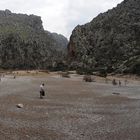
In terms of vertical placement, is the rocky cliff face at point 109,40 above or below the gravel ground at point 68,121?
above

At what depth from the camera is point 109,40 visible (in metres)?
151

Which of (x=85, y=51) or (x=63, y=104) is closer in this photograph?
(x=63, y=104)

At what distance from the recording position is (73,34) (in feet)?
568

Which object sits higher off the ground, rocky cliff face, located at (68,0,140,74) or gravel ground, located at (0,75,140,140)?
rocky cliff face, located at (68,0,140,74)

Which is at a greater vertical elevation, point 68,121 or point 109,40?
point 109,40

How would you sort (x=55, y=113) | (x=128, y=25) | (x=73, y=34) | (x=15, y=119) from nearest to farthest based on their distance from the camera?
(x=15, y=119) → (x=55, y=113) → (x=128, y=25) → (x=73, y=34)

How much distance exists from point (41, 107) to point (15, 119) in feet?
24.7

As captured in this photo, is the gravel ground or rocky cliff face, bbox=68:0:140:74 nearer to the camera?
the gravel ground

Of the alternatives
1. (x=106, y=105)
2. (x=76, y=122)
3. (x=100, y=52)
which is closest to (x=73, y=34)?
(x=100, y=52)

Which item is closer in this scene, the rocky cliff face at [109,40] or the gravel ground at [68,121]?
the gravel ground at [68,121]

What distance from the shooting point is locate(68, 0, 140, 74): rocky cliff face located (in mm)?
138375

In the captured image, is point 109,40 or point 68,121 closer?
point 68,121

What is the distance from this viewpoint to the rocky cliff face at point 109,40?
138m

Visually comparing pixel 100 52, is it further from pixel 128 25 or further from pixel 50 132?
pixel 50 132
